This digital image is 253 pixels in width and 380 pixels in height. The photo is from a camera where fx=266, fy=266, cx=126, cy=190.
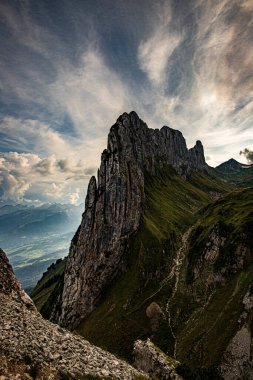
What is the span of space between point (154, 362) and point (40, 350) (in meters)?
31.2

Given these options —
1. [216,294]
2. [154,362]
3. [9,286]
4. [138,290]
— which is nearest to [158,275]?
[138,290]

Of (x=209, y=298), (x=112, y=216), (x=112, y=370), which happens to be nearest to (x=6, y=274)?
(x=112, y=370)

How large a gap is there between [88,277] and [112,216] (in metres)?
37.2

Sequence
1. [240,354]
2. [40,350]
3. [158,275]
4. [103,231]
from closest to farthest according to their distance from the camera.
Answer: [40,350]
[240,354]
[158,275]
[103,231]

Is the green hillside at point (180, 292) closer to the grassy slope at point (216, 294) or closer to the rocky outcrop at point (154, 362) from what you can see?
the grassy slope at point (216, 294)

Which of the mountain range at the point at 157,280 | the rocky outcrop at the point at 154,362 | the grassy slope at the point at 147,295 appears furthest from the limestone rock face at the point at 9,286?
the grassy slope at the point at 147,295

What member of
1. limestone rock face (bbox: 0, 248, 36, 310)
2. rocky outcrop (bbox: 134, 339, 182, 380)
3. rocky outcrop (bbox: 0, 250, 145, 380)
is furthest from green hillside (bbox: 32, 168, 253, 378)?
limestone rock face (bbox: 0, 248, 36, 310)

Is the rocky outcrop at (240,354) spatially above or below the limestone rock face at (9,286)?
below

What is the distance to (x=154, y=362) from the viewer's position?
46.2 m

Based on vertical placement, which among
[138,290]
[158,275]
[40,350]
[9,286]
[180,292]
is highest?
[9,286]

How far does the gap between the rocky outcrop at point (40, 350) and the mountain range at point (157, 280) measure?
2021 mm

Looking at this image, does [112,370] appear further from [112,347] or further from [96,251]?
[96,251]

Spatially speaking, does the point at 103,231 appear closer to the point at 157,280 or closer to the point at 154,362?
the point at 157,280

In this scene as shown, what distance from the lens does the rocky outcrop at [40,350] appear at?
20.3m
